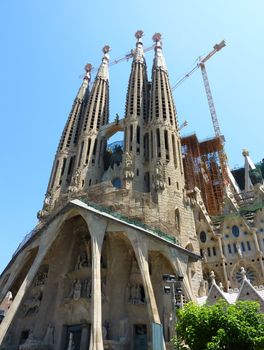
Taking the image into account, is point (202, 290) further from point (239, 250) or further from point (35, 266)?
point (35, 266)

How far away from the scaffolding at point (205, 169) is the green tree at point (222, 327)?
2589 cm

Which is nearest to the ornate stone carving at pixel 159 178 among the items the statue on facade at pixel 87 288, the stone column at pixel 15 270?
the statue on facade at pixel 87 288

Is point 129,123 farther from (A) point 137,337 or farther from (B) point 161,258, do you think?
(A) point 137,337

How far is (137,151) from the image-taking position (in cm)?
3198

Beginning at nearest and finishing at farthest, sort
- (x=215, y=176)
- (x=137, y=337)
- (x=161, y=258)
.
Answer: (x=137, y=337) → (x=161, y=258) → (x=215, y=176)

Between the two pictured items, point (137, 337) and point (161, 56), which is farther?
point (161, 56)

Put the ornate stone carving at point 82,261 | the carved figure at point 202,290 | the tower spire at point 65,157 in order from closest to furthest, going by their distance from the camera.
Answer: the carved figure at point 202,290 → the ornate stone carving at point 82,261 → the tower spire at point 65,157

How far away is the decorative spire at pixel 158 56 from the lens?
41.2 meters

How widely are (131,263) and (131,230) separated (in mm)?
3624

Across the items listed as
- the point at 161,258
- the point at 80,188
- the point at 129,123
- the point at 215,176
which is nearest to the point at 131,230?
the point at 161,258

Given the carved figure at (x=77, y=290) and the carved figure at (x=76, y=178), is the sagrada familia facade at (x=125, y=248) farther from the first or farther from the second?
the carved figure at (x=76, y=178)

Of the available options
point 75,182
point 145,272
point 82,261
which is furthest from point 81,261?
point 75,182

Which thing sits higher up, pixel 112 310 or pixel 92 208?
pixel 92 208

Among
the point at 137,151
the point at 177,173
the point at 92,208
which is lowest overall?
the point at 92,208
